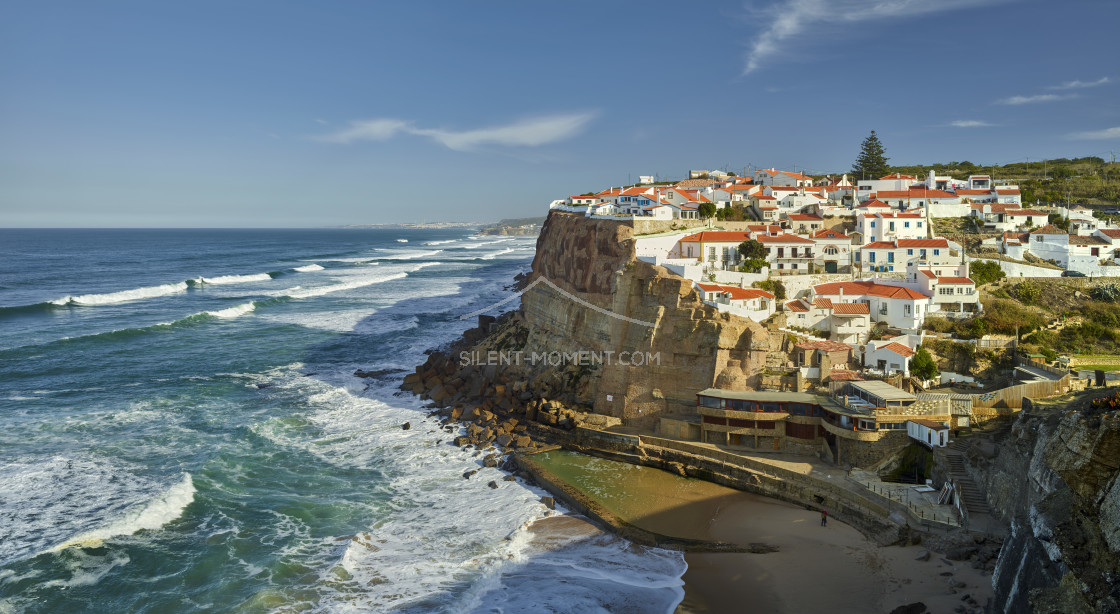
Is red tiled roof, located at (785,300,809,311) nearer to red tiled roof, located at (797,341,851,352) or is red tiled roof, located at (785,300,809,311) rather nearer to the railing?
red tiled roof, located at (797,341,851,352)

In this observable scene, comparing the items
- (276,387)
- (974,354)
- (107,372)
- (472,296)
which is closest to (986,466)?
(974,354)

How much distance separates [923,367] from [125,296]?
228 feet

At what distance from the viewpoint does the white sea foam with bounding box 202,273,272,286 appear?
79.1 meters

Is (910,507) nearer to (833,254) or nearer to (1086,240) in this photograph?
(833,254)

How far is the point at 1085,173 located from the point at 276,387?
74.2 m

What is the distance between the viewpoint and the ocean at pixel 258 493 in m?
18.5

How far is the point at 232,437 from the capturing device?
29672 mm

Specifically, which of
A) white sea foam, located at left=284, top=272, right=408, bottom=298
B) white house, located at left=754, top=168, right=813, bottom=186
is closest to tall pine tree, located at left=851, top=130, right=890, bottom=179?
white house, located at left=754, top=168, right=813, bottom=186

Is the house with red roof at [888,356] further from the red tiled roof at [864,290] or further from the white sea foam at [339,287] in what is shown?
the white sea foam at [339,287]

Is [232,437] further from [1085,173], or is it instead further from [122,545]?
[1085,173]

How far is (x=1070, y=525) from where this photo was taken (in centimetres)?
1127

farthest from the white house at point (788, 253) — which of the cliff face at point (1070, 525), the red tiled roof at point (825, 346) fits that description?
the cliff face at point (1070, 525)

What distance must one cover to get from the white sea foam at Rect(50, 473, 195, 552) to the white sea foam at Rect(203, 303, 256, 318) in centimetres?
3560

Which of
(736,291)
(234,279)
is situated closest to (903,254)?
(736,291)
